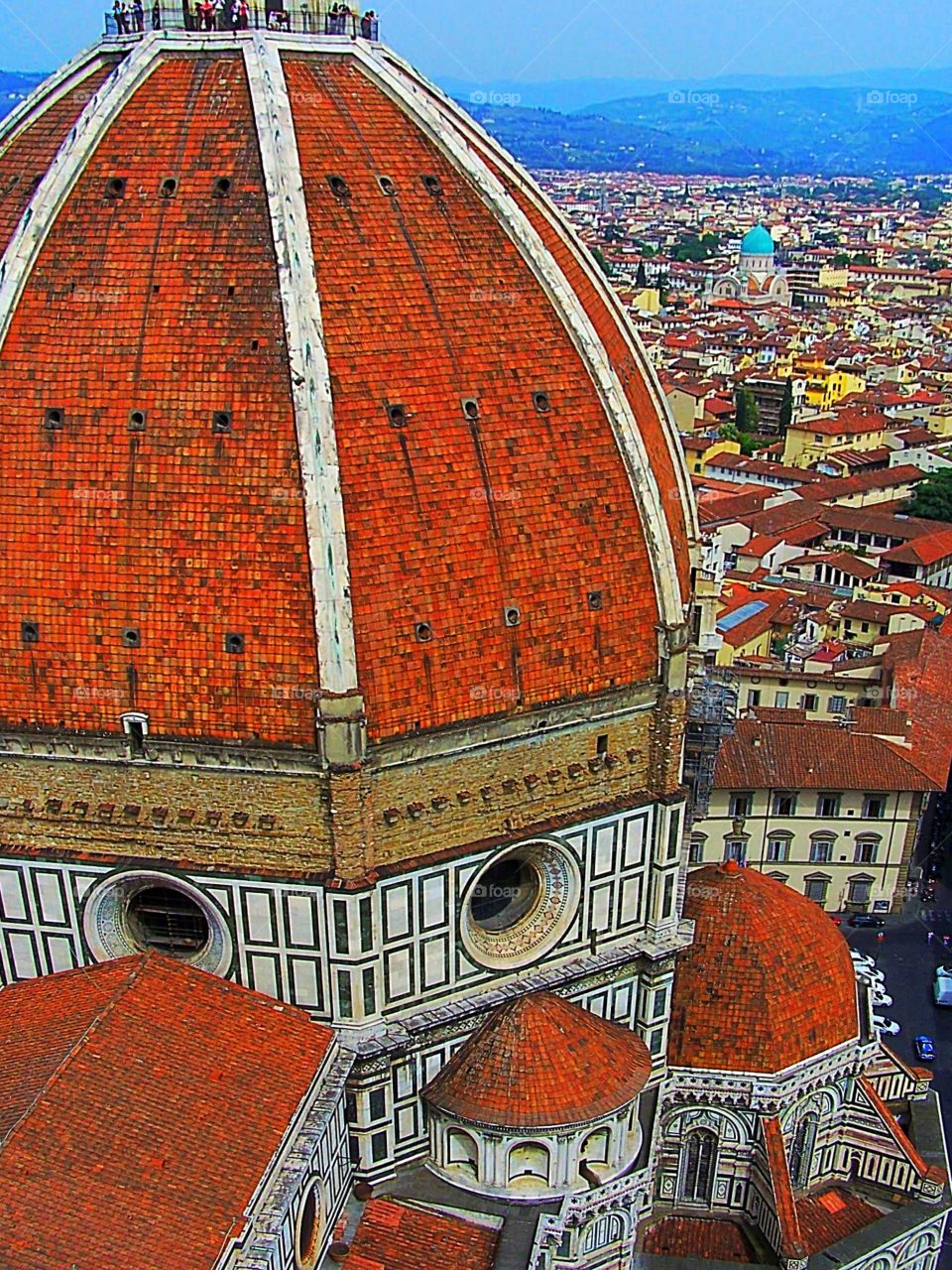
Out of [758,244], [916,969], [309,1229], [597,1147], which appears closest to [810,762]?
[916,969]

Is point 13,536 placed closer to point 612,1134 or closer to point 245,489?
point 245,489

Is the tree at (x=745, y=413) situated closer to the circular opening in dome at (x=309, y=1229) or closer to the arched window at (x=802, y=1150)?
the arched window at (x=802, y=1150)

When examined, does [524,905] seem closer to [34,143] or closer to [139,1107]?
[139,1107]

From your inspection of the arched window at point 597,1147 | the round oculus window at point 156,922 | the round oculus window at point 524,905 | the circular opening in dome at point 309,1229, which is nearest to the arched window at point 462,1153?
the arched window at point 597,1147

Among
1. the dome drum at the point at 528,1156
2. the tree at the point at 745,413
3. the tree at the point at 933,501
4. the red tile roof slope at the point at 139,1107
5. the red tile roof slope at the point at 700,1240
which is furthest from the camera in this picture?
the tree at the point at 745,413

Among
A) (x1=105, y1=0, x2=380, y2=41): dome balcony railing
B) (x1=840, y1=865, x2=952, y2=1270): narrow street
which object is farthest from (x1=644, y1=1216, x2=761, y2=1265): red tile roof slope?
(x1=105, y1=0, x2=380, y2=41): dome balcony railing

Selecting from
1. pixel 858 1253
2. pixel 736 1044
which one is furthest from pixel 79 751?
pixel 858 1253
